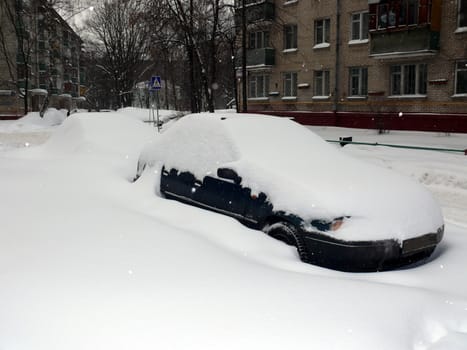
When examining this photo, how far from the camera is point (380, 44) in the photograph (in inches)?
933

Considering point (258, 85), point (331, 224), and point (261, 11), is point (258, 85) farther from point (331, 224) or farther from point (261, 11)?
point (331, 224)

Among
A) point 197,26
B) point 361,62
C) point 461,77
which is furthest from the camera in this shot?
point 197,26

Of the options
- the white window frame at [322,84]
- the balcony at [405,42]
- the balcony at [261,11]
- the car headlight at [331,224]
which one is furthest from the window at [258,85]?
the car headlight at [331,224]

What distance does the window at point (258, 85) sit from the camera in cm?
3238

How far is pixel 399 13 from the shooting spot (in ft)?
75.5

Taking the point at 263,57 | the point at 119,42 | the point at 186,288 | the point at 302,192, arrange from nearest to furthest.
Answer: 1. the point at 186,288
2. the point at 302,192
3. the point at 263,57
4. the point at 119,42

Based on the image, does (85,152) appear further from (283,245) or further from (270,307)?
(270,307)

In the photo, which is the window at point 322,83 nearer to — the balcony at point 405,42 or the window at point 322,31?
the window at point 322,31

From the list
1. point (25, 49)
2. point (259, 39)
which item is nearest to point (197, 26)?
point (259, 39)

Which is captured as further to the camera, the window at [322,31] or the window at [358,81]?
the window at [322,31]

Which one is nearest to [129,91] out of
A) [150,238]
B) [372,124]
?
[372,124]

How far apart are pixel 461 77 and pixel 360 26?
6650 millimetres

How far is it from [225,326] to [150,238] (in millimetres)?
1718

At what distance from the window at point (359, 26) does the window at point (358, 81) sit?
5.55ft
